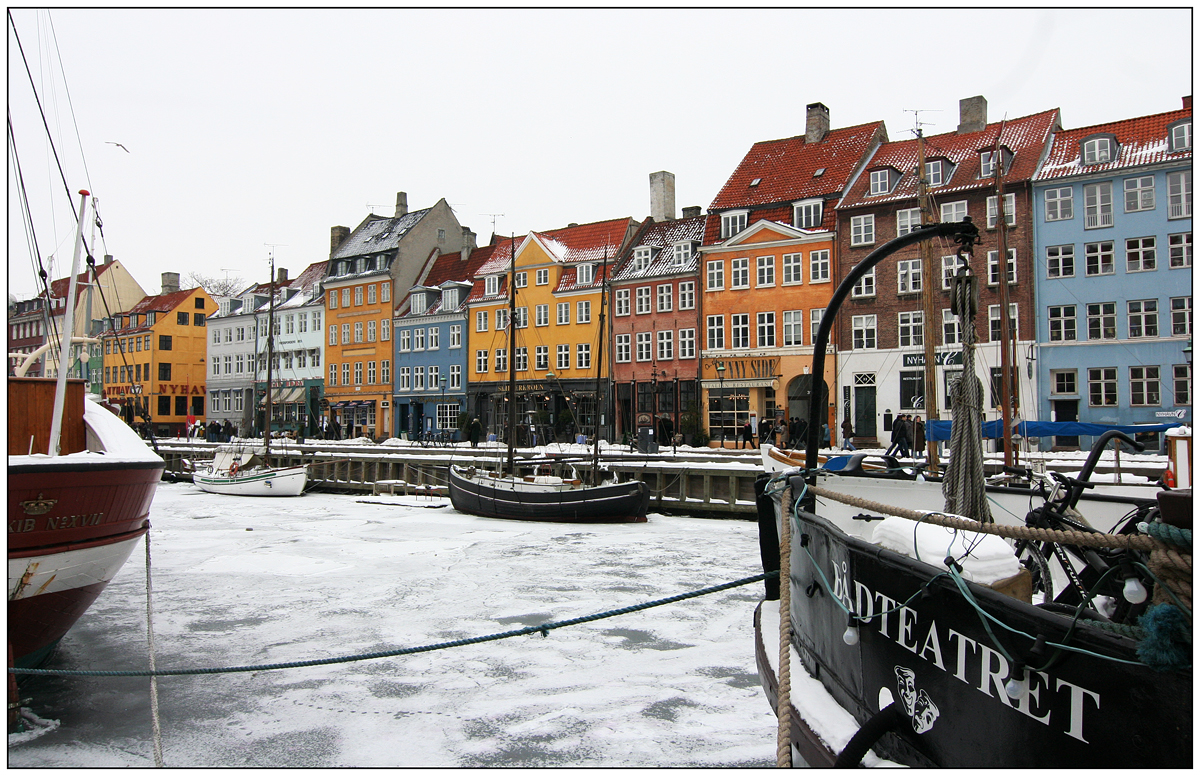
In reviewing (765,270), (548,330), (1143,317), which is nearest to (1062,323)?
(1143,317)

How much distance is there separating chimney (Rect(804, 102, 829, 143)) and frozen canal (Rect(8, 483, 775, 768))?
3059 centimetres

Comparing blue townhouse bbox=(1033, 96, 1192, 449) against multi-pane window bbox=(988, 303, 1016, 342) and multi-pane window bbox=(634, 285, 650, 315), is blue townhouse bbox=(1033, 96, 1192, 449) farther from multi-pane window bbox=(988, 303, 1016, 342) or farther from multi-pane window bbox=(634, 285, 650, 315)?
multi-pane window bbox=(634, 285, 650, 315)

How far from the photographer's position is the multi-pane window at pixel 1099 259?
Result: 30.2 m

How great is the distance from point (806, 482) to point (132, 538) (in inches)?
257

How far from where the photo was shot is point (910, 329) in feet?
111

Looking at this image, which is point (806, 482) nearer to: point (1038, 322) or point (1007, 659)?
point (1007, 659)

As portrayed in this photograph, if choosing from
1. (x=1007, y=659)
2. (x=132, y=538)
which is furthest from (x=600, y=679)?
(x=1007, y=659)

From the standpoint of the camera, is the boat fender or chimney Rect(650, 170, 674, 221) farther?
chimney Rect(650, 170, 674, 221)

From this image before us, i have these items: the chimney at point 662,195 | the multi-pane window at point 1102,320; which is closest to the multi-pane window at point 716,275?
the chimney at point 662,195

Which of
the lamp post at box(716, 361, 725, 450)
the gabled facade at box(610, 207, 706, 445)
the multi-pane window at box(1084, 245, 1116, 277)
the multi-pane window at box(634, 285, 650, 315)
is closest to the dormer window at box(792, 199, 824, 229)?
the gabled facade at box(610, 207, 706, 445)

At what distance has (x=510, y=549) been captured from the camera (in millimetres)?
15938

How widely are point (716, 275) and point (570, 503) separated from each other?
68.9 ft

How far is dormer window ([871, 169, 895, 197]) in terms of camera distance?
1372 inches

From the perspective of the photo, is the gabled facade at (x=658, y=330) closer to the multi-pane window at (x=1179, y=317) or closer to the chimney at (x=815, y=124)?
the chimney at (x=815, y=124)
